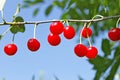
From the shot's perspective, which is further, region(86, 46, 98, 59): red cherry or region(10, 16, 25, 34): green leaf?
region(86, 46, 98, 59): red cherry

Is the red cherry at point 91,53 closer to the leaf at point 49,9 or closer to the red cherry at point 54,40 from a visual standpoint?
the red cherry at point 54,40

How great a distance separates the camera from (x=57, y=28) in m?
2.06

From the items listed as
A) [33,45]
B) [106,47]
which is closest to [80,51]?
[33,45]

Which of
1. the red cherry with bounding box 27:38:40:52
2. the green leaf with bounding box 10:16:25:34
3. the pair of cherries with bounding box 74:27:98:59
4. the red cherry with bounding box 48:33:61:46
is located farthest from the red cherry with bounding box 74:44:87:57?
the green leaf with bounding box 10:16:25:34

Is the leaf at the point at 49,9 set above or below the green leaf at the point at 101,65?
above

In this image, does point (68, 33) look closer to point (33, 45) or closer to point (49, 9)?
point (33, 45)

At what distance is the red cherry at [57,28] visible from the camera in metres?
2.06

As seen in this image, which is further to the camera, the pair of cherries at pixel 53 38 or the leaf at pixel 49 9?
the leaf at pixel 49 9

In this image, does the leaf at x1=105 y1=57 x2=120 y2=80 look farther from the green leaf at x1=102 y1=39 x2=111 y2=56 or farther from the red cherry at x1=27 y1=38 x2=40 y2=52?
the red cherry at x1=27 y1=38 x2=40 y2=52

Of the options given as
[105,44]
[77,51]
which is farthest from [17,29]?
[105,44]

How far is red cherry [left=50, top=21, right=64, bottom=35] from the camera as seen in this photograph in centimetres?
206

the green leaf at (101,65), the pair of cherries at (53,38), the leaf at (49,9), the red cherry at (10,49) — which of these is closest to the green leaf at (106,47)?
the green leaf at (101,65)

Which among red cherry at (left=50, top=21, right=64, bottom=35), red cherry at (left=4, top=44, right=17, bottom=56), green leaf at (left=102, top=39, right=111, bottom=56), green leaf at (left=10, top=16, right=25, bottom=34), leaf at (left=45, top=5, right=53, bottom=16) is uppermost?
leaf at (left=45, top=5, right=53, bottom=16)

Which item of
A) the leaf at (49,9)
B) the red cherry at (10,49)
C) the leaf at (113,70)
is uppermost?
the leaf at (49,9)
